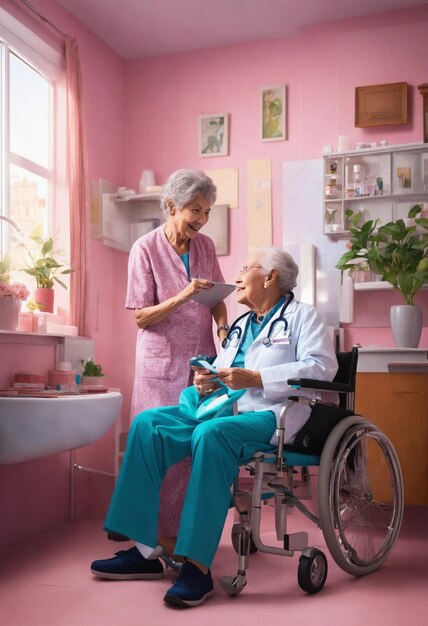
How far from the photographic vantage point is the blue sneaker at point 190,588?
2.20m

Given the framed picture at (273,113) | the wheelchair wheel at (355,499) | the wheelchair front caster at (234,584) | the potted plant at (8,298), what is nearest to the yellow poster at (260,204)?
the framed picture at (273,113)

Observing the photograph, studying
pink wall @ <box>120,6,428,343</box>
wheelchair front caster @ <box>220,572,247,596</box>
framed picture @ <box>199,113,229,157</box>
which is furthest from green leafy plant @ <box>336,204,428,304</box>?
wheelchair front caster @ <box>220,572,247,596</box>

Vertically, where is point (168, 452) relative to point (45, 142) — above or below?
below

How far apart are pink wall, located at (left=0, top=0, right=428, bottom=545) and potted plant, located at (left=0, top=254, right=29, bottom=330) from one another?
78cm

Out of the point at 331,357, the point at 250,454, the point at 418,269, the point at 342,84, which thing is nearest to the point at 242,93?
the point at 342,84

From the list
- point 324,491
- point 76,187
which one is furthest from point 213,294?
point 76,187

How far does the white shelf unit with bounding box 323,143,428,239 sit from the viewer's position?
404 centimetres

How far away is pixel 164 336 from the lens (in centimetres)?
280

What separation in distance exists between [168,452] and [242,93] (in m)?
2.74

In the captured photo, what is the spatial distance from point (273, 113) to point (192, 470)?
2733mm

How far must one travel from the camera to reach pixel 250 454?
7.75 ft

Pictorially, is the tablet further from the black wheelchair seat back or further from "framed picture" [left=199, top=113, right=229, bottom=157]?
"framed picture" [left=199, top=113, right=229, bottom=157]

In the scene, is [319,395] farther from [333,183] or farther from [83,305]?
→ [333,183]

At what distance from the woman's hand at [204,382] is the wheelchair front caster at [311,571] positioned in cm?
62
